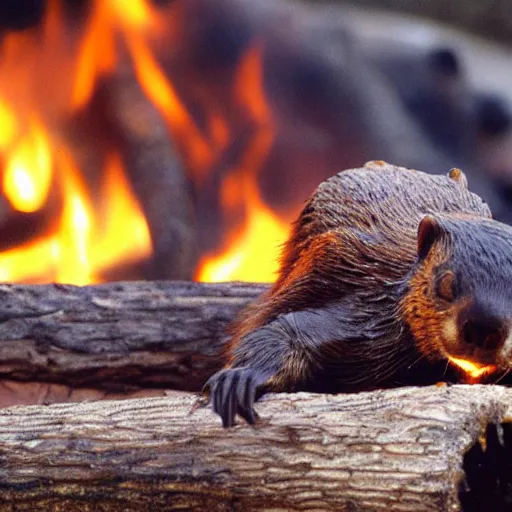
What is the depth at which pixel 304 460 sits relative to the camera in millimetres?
1572

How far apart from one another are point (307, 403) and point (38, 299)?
1.29m

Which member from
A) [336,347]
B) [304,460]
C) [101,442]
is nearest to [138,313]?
[336,347]

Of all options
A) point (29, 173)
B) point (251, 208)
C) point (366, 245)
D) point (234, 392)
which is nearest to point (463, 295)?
point (366, 245)

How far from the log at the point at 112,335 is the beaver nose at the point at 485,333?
3.24 feet

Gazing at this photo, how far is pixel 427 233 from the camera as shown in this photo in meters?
2.03

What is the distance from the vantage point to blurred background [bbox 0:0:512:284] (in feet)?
11.0

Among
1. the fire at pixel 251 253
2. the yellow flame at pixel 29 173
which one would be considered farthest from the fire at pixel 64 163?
the fire at pixel 251 253

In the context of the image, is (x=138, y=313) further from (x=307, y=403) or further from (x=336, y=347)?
(x=307, y=403)

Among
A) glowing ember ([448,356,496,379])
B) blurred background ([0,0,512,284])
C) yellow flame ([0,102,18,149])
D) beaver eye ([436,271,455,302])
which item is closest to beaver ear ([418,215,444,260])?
beaver eye ([436,271,455,302])

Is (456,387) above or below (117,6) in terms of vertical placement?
below

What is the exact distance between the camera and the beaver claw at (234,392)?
1.67 meters

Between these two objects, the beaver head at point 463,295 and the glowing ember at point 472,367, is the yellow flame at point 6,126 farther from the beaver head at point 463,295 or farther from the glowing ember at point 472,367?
Result: the glowing ember at point 472,367

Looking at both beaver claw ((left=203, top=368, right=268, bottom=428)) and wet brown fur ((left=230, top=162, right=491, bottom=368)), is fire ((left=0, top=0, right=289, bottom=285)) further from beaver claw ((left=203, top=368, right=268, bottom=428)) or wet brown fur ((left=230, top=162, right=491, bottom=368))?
beaver claw ((left=203, top=368, right=268, bottom=428))

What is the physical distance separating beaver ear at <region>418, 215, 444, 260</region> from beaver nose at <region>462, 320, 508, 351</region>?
26 centimetres
